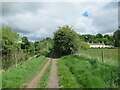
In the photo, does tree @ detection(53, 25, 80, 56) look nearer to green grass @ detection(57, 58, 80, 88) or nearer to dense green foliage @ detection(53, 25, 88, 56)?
dense green foliage @ detection(53, 25, 88, 56)

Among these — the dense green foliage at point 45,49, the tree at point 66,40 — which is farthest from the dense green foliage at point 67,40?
the dense green foliage at point 45,49

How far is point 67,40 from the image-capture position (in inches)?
797

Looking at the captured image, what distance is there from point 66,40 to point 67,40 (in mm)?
187

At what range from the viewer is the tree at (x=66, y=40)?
65.7 ft

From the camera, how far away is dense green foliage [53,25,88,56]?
20.0 m

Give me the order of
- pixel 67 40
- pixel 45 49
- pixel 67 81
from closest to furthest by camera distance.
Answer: pixel 67 81, pixel 67 40, pixel 45 49

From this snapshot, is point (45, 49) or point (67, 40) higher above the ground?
point (67, 40)

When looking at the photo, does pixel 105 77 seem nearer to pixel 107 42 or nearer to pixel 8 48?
pixel 8 48

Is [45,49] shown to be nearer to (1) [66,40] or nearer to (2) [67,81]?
(1) [66,40]

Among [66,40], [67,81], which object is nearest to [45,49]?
[66,40]

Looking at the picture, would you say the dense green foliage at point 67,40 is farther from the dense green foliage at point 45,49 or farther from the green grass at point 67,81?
the green grass at point 67,81

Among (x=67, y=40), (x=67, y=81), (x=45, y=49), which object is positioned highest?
(x=67, y=40)

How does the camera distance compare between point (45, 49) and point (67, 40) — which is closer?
point (67, 40)

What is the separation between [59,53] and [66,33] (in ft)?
14.7
